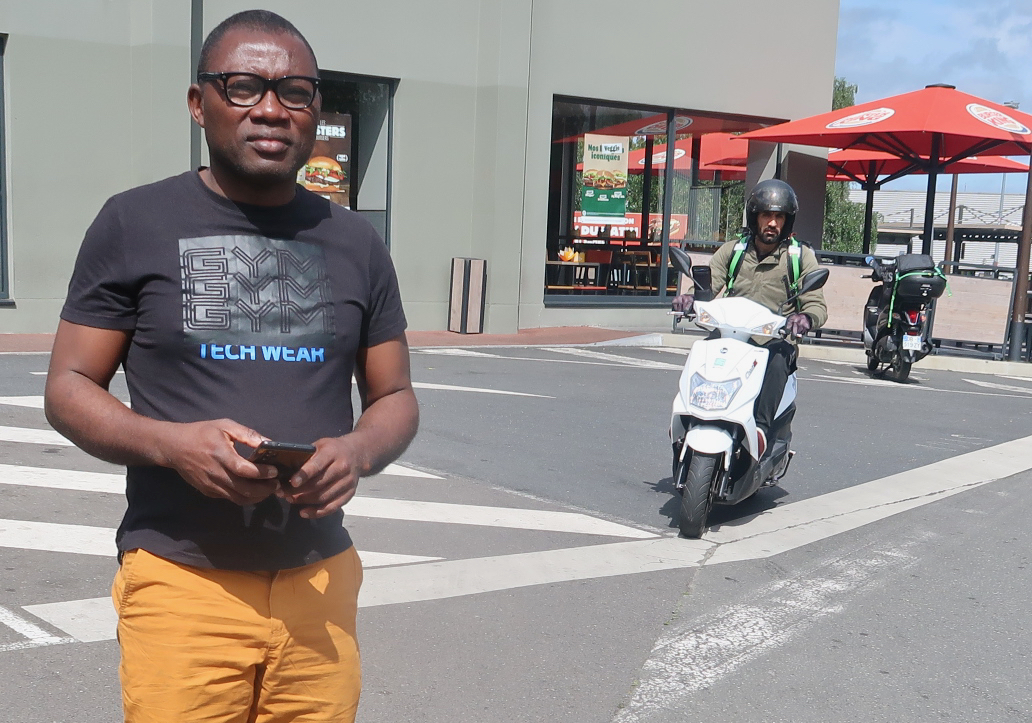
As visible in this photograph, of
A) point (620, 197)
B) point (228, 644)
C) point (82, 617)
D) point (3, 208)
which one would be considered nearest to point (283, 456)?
point (228, 644)

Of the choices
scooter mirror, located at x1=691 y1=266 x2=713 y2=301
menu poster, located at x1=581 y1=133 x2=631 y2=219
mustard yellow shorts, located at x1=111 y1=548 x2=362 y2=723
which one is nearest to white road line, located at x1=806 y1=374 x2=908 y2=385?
menu poster, located at x1=581 y1=133 x2=631 y2=219

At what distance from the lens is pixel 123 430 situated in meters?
2.05

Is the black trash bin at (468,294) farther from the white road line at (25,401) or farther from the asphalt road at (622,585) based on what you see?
the white road line at (25,401)

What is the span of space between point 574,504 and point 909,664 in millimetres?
2594

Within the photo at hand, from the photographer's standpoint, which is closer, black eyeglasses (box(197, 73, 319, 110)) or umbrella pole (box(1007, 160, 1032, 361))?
black eyeglasses (box(197, 73, 319, 110))

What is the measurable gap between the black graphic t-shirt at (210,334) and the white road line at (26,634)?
2270mm

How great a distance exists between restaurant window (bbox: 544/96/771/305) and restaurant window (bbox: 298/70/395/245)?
2542mm

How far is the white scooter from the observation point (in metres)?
5.91

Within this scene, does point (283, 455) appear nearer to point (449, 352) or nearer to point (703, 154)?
point (449, 352)

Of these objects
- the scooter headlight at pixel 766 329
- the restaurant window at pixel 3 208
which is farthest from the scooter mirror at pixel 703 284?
the restaurant window at pixel 3 208

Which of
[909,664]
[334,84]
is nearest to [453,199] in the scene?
[334,84]

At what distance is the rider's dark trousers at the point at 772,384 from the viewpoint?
6293 millimetres

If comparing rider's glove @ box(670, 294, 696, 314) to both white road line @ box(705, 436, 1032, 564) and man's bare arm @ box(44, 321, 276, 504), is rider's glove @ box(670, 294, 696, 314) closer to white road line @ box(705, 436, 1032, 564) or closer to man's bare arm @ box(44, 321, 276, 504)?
white road line @ box(705, 436, 1032, 564)

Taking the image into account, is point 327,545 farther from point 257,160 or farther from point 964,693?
point 964,693
